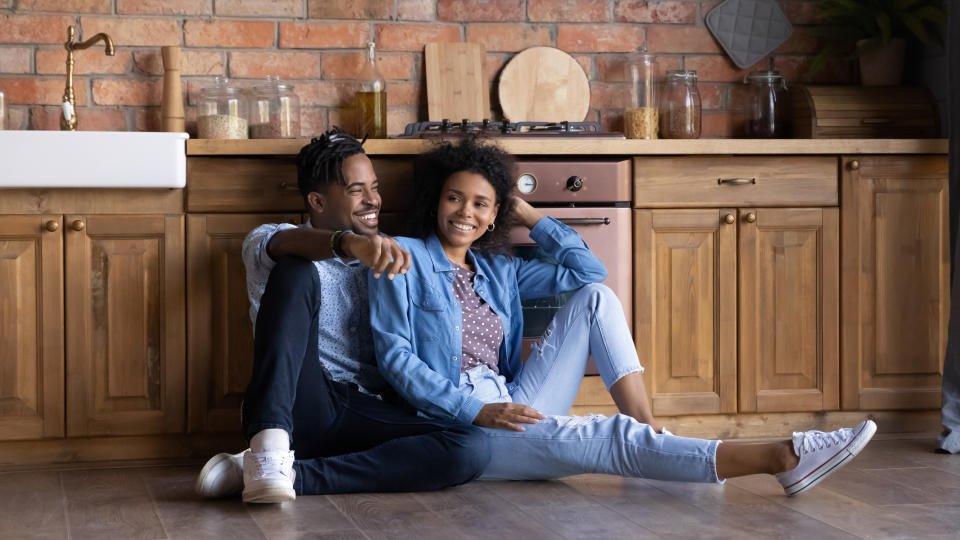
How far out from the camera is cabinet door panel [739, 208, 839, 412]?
288cm

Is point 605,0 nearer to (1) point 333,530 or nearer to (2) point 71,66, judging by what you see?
(2) point 71,66

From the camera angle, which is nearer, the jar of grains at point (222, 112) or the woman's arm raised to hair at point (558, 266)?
the woman's arm raised to hair at point (558, 266)

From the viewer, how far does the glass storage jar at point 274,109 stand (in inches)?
121

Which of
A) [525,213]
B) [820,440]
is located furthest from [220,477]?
[820,440]

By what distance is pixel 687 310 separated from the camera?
2.86 metres

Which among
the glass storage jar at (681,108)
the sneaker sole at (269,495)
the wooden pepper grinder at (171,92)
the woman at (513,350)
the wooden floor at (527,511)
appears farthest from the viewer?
the glass storage jar at (681,108)

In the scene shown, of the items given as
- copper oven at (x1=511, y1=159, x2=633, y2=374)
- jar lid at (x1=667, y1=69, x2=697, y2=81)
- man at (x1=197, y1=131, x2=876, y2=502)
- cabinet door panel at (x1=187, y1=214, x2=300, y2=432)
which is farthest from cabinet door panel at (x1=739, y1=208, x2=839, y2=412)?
cabinet door panel at (x1=187, y1=214, x2=300, y2=432)

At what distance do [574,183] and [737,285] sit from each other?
54 cm

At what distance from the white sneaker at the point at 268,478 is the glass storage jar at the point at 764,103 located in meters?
1.96

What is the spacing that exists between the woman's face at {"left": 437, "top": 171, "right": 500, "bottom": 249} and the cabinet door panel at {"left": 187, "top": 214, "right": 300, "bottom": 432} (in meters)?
0.48

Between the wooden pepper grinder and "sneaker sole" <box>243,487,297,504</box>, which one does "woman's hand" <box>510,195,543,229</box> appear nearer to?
"sneaker sole" <box>243,487,297,504</box>

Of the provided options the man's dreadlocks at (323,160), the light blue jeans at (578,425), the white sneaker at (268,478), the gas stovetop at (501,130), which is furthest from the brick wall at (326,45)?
the white sneaker at (268,478)

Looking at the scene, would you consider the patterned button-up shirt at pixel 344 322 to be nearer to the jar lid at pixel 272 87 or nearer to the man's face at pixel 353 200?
the man's face at pixel 353 200

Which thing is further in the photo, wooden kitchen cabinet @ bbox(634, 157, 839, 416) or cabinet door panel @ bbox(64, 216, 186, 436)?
wooden kitchen cabinet @ bbox(634, 157, 839, 416)
